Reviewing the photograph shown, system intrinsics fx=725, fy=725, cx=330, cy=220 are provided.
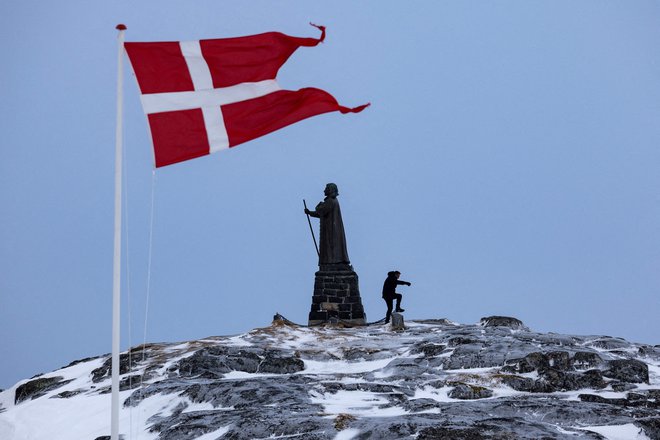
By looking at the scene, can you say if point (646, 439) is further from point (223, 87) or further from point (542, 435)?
point (223, 87)

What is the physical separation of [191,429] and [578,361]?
9.93m

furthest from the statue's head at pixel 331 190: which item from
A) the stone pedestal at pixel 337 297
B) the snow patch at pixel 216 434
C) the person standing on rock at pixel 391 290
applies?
the snow patch at pixel 216 434

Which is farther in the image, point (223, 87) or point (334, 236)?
point (334, 236)

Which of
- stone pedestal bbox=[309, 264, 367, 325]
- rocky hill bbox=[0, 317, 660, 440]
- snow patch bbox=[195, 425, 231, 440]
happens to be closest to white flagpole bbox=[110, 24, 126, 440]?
rocky hill bbox=[0, 317, 660, 440]

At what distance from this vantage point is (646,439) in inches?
481

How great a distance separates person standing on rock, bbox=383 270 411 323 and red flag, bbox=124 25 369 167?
2035 cm

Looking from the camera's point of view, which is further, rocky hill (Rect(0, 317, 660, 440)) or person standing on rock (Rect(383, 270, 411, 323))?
person standing on rock (Rect(383, 270, 411, 323))

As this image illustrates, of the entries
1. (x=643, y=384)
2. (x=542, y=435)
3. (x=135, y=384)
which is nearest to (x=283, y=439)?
(x=542, y=435)

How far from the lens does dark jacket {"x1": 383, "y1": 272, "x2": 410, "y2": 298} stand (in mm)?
29344

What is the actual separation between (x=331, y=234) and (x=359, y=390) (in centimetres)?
1553

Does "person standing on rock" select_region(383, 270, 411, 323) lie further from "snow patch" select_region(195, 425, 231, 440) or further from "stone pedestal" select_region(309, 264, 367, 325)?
"snow patch" select_region(195, 425, 231, 440)

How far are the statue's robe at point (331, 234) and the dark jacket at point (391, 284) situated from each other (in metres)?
2.29

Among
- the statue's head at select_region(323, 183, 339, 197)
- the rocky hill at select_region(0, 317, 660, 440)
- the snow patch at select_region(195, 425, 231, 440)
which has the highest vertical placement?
the statue's head at select_region(323, 183, 339, 197)

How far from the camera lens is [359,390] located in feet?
52.1
